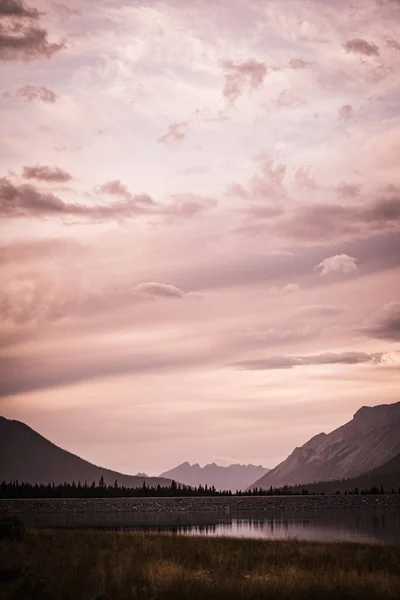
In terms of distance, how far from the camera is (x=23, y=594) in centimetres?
2730

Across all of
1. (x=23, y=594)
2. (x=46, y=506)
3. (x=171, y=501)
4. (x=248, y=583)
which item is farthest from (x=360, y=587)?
(x=171, y=501)

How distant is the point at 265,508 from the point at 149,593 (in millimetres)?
134757

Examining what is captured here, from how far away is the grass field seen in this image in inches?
1085

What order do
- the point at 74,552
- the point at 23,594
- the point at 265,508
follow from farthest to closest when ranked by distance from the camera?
the point at 265,508, the point at 74,552, the point at 23,594

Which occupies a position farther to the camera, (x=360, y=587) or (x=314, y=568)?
(x=314, y=568)

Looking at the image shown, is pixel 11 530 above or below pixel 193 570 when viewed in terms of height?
above

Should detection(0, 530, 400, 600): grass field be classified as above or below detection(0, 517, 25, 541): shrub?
below

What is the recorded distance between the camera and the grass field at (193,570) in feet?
90.4

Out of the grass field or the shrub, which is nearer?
the grass field

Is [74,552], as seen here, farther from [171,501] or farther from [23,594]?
[171,501]

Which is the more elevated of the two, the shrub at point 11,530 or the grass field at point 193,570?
the shrub at point 11,530

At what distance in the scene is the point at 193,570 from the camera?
3441cm

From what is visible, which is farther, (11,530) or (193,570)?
(11,530)

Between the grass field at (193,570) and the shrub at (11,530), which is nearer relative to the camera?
the grass field at (193,570)
